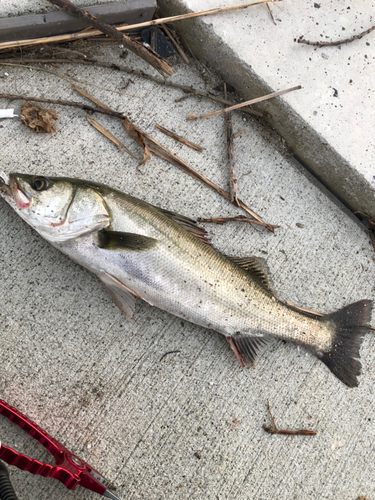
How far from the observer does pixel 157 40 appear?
366cm

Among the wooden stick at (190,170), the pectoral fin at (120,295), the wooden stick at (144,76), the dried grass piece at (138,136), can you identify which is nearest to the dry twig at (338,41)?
the wooden stick at (144,76)

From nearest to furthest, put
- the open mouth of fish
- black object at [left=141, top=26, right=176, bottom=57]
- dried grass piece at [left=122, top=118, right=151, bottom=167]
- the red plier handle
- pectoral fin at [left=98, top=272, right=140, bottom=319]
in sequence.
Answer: the red plier handle → the open mouth of fish → pectoral fin at [left=98, top=272, right=140, bottom=319] → dried grass piece at [left=122, top=118, right=151, bottom=167] → black object at [left=141, top=26, right=176, bottom=57]

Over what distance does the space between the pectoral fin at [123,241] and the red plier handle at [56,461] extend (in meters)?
1.28

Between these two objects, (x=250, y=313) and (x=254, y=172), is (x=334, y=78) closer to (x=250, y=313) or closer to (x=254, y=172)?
(x=254, y=172)

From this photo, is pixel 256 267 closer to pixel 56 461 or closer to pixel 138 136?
pixel 138 136

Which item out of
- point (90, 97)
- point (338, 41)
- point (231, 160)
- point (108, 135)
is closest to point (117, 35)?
point (90, 97)

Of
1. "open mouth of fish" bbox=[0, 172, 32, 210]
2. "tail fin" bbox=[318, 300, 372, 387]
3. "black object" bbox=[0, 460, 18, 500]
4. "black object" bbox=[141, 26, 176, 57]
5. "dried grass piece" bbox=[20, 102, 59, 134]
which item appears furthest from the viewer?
"black object" bbox=[141, 26, 176, 57]

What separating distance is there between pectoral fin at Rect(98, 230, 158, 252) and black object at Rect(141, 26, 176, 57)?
188cm

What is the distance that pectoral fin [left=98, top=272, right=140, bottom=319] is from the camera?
115 inches

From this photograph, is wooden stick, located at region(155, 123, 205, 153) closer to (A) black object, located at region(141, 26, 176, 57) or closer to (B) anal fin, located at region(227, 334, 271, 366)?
(A) black object, located at region(141, 26, 176, 57)

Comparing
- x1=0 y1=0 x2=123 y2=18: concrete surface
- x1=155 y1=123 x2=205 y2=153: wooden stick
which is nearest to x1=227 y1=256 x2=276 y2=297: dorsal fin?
x1=155 y1=123 x2=205 y2=153: wooden stick

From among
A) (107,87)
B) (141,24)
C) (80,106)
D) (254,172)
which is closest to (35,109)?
(80,106)

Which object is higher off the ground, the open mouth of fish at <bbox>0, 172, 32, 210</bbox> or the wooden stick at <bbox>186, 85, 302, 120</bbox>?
the open mouth of fish at <bbox>0, 172, 32, 210</bbox>

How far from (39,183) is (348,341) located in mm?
2532
